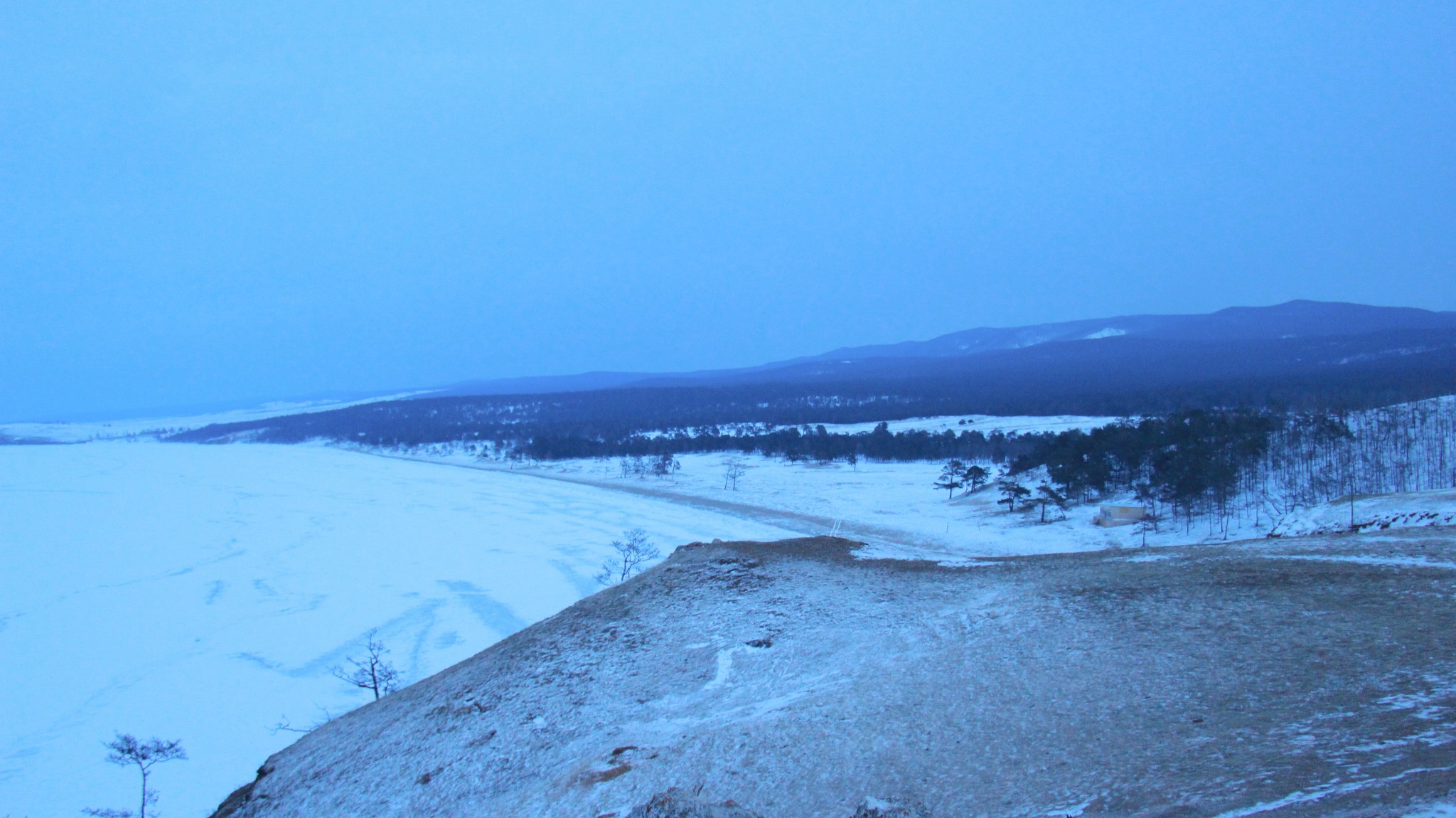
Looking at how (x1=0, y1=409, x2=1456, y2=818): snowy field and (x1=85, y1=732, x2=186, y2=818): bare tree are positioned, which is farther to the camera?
(x1=0, y1=409, x2=1456, y2=818): snowy field

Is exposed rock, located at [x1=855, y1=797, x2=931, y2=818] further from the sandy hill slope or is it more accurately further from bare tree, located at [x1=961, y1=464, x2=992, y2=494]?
bare tree, located at [x1=961, y1=464, x2=992, y2=494]

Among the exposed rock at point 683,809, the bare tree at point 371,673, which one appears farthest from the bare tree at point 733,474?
the exposed rock at point 683,809

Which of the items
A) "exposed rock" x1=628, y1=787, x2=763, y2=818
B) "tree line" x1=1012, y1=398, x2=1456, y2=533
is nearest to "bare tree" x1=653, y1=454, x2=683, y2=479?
"tree line" x1=1012, y1=398, x2=1456, y2=533

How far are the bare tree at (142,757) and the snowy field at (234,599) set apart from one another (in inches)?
14.8

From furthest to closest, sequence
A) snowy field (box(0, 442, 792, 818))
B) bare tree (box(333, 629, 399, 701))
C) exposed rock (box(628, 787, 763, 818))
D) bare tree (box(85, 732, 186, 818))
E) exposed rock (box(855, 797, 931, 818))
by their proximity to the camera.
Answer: bare tree (box(333, 629, 399, 701)), snowy field (box(0, 442, 792, 818)), bare tree (box(85, 732, 186, 818)), exposed rock (box(628, 787, 763, 818)), exposed rock (box(855, 797, 931, 818))

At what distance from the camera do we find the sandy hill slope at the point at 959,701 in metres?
7.49

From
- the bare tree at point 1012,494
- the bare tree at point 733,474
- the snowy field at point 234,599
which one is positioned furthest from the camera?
the bare tree at point 733,474

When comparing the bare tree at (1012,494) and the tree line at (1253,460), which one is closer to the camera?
the tree line at (1253,460)

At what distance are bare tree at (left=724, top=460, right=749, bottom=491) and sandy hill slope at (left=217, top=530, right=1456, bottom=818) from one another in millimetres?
55264

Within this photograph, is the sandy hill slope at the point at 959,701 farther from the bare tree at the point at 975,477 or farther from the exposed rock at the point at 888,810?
the bare tree at the point at 975,477

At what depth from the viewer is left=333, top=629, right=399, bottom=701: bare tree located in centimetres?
2133

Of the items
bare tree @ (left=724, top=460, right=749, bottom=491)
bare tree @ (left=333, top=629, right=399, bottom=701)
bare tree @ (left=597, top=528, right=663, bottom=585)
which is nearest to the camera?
bare tree @ (left=333, top=629, right=399, bottom=701)

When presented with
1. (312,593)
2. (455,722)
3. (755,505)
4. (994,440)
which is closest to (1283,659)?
(455,722)

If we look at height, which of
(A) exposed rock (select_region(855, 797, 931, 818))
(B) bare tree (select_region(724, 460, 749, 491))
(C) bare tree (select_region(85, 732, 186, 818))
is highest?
(A) exposed rock (select_region(855, 797, 931, 818))
